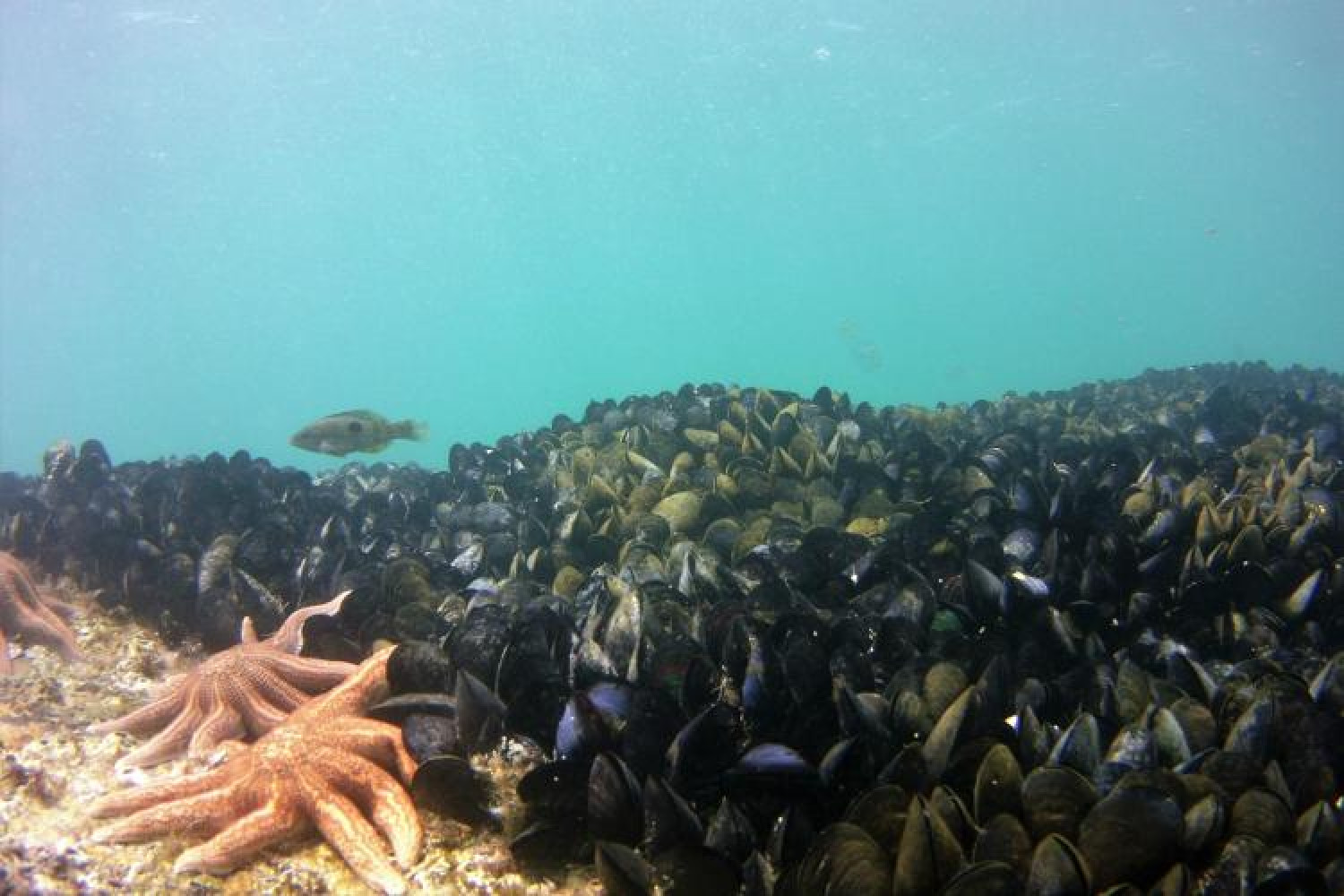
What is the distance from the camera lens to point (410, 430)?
1081 centimetres

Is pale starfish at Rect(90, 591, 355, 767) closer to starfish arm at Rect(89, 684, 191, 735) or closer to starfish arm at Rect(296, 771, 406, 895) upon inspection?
starfish arm at Rect(89, 684, 191, 735)

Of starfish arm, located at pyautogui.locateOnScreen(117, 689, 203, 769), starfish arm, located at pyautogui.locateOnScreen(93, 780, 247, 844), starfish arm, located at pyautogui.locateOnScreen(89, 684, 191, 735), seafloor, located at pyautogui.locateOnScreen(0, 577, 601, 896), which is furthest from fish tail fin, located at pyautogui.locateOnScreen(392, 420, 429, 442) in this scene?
starfish arm, located at pyautogui.locateOnScreen(93, 780, 247, 844)

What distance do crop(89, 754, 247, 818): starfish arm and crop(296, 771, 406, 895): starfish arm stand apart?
368 millimetres

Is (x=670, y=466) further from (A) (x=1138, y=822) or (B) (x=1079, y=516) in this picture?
(A) (x=1138, y=822)

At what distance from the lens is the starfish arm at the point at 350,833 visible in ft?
8.81

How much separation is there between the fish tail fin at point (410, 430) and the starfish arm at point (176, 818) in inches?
313

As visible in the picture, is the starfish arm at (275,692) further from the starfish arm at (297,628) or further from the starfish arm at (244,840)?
the starfish arm at (244,840)

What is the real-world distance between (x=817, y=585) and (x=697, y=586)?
0.72 m

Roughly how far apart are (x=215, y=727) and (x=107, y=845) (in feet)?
2.65

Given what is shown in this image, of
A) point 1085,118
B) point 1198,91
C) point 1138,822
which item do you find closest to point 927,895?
point 1138,822

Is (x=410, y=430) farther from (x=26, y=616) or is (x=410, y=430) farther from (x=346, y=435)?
(x=26, y=616)

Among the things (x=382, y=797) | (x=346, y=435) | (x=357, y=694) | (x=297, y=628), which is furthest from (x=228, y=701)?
(x=346, y=435)

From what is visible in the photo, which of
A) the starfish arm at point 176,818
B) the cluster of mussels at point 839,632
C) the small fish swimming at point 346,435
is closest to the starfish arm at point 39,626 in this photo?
the cluster of mussels at point 839,632

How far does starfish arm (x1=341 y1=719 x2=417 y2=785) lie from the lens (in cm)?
316
